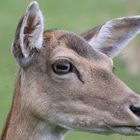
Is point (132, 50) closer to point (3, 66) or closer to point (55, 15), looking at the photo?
point (3, 66)

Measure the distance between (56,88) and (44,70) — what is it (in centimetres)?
19

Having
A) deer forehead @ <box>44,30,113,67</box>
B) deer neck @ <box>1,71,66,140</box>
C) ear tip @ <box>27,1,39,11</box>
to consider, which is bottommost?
deer neck @ <box>1,71,66,140</box>

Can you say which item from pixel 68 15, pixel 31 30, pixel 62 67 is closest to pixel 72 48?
pixel 62 67

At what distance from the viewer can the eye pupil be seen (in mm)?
8055

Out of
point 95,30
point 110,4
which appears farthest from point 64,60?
point 110,4

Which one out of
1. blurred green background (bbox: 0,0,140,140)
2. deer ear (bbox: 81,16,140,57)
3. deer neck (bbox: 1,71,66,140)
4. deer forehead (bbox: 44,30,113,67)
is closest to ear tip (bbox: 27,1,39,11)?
deer forehead (bbox: 44,30,113,67)

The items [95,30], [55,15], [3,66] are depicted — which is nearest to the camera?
[95,30]

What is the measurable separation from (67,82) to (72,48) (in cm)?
29

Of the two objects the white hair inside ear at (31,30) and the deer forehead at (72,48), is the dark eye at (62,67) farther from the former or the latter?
the white hair inside ear at (31,30)

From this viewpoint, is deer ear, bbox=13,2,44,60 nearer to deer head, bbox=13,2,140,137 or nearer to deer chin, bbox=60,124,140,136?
deer head, bbox=13,2,140,137

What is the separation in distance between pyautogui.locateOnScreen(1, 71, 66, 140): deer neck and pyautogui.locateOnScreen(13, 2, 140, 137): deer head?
0.06m

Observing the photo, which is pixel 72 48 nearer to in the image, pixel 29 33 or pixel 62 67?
pixel 62 67

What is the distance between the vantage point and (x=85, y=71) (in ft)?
26.4

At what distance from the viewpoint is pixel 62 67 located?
8.08m
